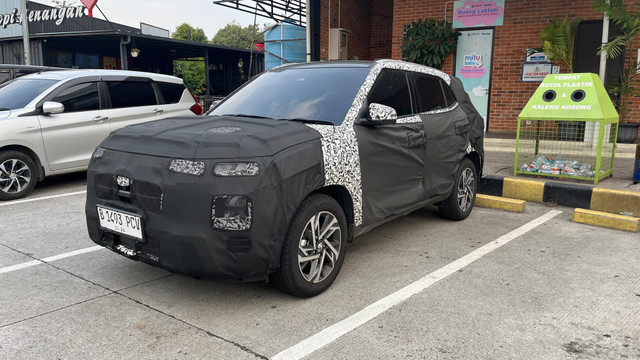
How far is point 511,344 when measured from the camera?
9.49ft

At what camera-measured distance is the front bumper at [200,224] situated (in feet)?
9.79

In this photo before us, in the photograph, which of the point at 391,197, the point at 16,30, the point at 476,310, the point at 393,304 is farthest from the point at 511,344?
the point at 16,30

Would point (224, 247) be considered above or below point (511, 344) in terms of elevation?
above

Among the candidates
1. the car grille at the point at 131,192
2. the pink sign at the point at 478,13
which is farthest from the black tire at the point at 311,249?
the pink sign at the point at 478,13

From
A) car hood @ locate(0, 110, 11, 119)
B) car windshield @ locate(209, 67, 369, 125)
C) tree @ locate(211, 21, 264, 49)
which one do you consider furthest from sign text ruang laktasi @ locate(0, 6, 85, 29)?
tree @ locate(211, 21, 264, 49)

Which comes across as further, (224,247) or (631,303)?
(631,303)

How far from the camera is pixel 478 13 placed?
1200 centimetres

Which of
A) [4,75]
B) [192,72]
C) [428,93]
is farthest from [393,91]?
[192,72]

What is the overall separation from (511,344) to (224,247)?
69.7 inches

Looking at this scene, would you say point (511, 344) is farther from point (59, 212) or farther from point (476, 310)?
point (59, 212)

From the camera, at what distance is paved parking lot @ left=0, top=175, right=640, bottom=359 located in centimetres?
285

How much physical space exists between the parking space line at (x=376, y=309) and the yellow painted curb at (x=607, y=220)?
1.18m

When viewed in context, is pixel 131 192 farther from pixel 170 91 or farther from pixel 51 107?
pixel 170 91

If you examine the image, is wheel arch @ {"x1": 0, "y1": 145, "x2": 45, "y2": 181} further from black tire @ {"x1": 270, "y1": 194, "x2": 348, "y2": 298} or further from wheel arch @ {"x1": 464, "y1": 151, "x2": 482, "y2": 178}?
wheel arch @ {"x1": 464, "y1": 151, "x2": 482, "y2": 178}
